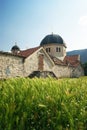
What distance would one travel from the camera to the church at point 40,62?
32034 millimetres

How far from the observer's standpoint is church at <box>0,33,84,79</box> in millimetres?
32034

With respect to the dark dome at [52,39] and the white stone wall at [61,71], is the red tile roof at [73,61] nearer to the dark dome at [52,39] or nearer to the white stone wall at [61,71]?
the white stone wall at [61,71]

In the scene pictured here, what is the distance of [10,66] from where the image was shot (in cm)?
3216

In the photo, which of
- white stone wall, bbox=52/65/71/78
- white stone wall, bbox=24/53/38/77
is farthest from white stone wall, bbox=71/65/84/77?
white stone wall, bbox=24/53/38/77

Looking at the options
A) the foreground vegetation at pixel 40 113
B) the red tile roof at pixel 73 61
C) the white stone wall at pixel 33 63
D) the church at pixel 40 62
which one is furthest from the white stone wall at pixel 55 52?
the foreground vegetation at pixel 40 113

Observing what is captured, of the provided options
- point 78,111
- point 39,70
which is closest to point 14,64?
point 39,70

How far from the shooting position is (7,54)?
31.9 m

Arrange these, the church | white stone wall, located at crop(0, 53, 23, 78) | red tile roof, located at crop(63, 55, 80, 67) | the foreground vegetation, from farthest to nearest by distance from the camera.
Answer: red tile roof, located at crop(63, 55, 80, 67) < the church < white stone wall, located at crop(0, 53, 23, 78) < the foreground vegetation

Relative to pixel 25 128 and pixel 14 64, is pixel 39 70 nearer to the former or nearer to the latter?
pixel 14 64

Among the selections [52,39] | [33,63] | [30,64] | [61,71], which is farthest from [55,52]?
[30,64]

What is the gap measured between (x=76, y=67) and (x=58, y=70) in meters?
8.20

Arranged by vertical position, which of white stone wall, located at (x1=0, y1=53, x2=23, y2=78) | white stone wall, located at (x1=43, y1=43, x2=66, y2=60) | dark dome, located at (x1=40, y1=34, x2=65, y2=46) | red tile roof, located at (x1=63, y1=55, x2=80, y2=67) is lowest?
white stone wall, located at (x1=0, y1=53, x2=23, y2=78)

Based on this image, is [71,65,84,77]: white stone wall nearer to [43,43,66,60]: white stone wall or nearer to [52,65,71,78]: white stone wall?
[52,65,71,78]: white stone wall

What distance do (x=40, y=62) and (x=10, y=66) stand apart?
8.13 m
